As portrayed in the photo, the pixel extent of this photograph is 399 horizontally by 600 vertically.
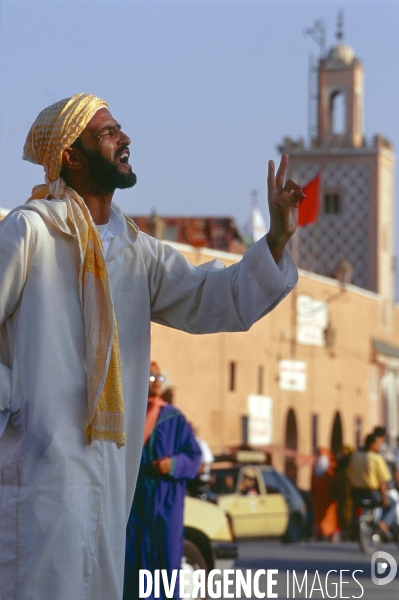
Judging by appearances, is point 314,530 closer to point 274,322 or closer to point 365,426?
point 274,322

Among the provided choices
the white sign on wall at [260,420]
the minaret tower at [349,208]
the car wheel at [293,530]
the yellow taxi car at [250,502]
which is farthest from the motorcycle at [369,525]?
the minaret tower at [349,208]

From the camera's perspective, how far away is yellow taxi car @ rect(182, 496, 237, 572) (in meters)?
10.3

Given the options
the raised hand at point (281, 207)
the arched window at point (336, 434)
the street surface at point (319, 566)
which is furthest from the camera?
the arched window at point (336, 434)

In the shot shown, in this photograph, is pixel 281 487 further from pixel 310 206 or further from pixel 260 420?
pixel 260 420

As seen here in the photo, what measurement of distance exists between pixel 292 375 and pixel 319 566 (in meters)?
29.6

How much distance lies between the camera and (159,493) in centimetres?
797

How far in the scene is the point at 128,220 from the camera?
13.6 ft

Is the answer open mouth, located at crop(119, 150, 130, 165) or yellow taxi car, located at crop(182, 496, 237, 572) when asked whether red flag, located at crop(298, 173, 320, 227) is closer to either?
yellow taxi car, located at crop(182, 496, 237, 572)

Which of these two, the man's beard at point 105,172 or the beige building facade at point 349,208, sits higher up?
the beige building facade at point 349,208

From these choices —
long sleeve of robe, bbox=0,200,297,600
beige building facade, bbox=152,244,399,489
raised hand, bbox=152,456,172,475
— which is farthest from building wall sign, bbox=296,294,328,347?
long sleeve of robe, bbox=0,200,297,600

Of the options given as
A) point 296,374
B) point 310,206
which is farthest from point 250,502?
point 296,374

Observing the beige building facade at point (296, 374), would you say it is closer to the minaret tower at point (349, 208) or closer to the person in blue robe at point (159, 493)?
the minaret tower at point (349, 208)

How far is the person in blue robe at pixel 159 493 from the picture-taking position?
7754 mm

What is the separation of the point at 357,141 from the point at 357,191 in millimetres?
2198
